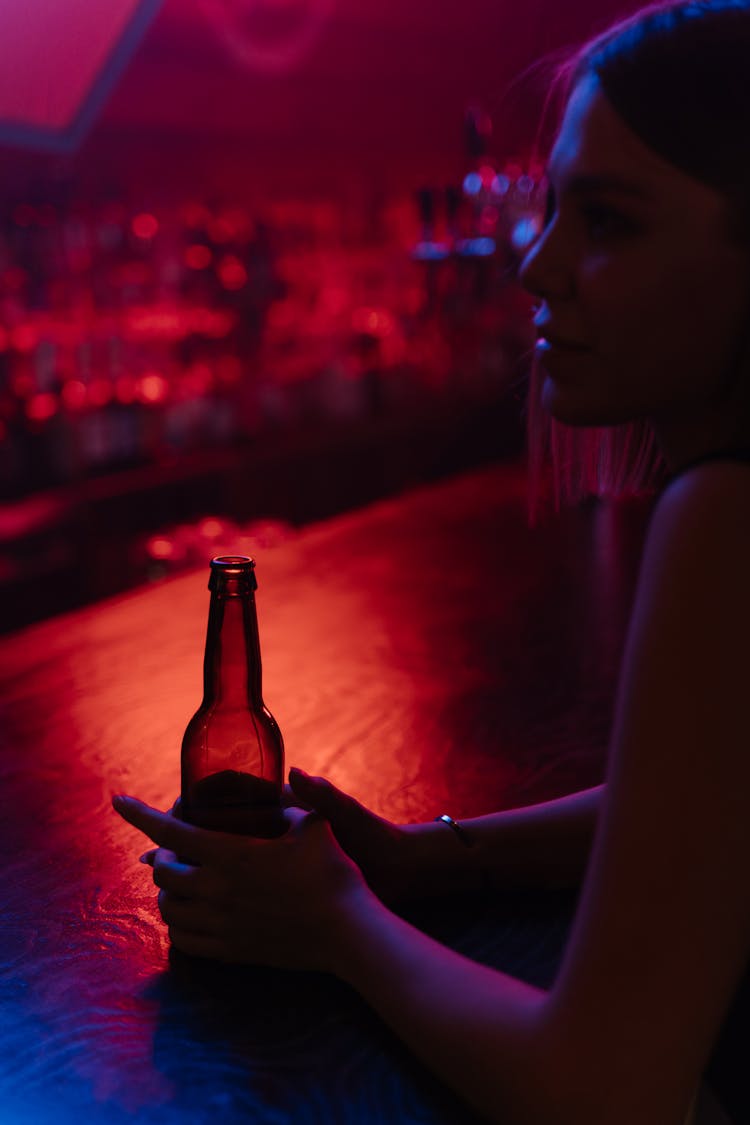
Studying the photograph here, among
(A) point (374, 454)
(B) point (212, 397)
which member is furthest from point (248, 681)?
(A) point (374, 454)

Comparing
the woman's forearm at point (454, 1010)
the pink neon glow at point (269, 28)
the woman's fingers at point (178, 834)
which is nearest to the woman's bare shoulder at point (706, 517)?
the woman's forearm at point (454, 1010)

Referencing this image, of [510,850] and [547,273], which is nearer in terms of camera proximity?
[547,273]

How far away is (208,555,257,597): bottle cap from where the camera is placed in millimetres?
797

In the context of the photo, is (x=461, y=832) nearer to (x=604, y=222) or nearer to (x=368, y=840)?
(x=368, y=840)

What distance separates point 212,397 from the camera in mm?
4438

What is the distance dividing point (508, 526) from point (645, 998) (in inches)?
A: 64.8

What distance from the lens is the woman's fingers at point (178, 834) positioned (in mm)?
758

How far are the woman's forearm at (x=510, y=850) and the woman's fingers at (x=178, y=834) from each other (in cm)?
15

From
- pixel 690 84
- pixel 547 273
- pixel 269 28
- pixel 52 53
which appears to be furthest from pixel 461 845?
pixel 269 28

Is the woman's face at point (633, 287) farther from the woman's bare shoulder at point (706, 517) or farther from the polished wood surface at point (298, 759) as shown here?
the polished wood surface at point (298, 759)

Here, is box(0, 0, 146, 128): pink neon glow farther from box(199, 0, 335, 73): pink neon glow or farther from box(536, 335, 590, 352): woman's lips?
box(199, 0, 335, 73): pink neon glow

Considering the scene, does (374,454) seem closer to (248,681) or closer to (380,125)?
(380,125)

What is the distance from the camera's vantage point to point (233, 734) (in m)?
0.84

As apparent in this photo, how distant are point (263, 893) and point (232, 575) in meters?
0.20
